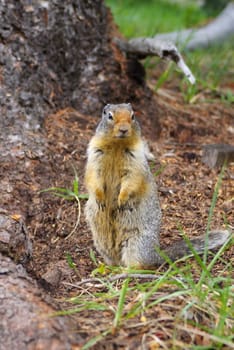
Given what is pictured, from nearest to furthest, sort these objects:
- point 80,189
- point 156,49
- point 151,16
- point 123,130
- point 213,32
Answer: point 123,130, point 80,189, point 156,49, point 213,32, point 151,16

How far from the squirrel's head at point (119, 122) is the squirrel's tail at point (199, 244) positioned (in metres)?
0.74

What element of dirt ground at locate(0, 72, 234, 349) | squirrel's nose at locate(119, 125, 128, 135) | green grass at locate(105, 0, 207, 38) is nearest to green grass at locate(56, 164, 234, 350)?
dirt ground at locate(0, 72, 234, 349)

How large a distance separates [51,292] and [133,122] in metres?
1.16

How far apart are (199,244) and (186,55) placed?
4702mm

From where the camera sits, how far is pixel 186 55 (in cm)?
852

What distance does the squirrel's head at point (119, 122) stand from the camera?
4176 millimetres

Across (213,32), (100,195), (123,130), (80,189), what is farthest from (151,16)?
(123,130)

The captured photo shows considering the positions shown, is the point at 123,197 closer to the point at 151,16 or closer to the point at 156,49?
the point at 156,49

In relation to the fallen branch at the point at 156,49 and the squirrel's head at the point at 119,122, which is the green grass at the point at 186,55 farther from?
the squirrel's head at the point at 119,122

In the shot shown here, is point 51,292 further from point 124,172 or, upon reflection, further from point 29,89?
point 29,89

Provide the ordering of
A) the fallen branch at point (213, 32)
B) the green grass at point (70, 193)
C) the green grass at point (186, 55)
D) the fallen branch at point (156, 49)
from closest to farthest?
the green grass at point (70, 193) < the fallen branch at point (156, 49) < the green grass at point (186, 55) < the fallen branch at point (213, 32)

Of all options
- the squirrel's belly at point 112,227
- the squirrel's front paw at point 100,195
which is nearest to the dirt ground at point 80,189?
the squirrel's belly at point 112,227

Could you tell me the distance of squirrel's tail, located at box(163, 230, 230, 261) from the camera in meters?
4.14

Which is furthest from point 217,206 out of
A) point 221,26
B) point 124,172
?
point 221,26
